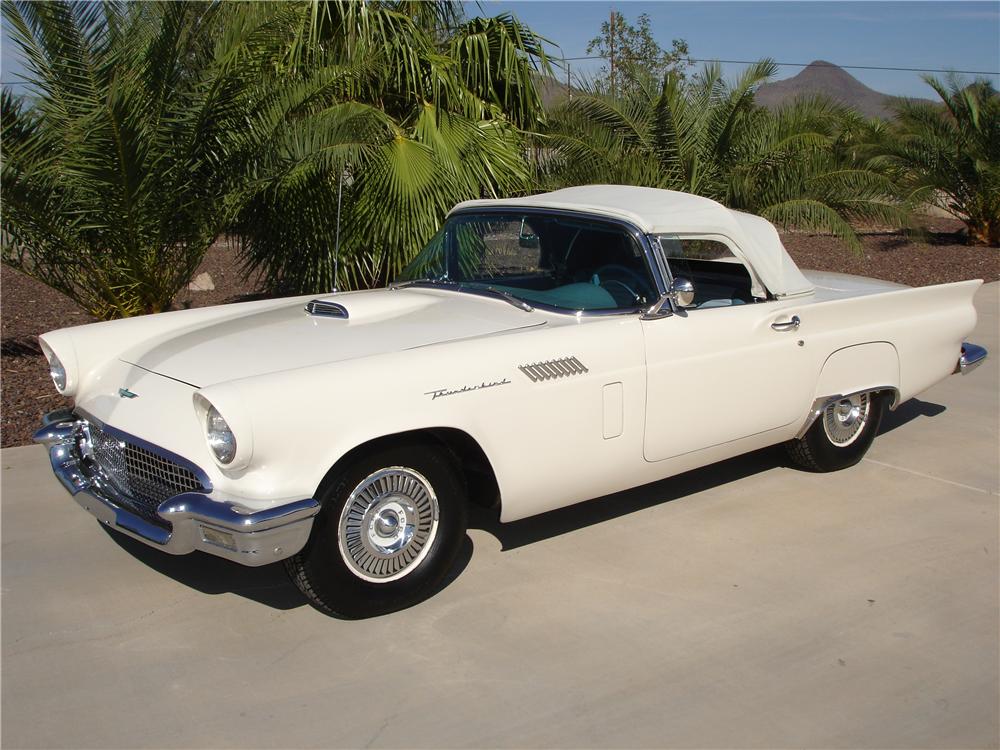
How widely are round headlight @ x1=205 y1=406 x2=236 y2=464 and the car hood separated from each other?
0.31m

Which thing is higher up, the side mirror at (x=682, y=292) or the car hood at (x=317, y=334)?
the side mirror at (x=682, y=292)

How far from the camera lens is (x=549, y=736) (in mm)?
3029

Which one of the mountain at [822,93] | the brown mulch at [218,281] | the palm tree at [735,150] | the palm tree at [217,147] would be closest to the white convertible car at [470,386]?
the palm tree at [217,147]

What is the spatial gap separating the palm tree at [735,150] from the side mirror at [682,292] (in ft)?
19.0

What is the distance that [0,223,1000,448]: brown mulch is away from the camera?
666 centimetres

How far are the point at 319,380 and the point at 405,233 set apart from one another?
4082mm

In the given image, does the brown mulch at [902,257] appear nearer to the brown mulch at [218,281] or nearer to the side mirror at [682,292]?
the brown mulch at [218,281]

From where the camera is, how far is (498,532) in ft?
15.1

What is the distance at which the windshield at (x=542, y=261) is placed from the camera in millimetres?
4500

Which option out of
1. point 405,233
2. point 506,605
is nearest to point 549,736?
point 506,605

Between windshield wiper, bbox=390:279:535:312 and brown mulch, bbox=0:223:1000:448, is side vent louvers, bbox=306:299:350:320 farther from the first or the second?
brown mulch, bbox=0:223:1000:448

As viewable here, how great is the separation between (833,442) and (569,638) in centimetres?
241

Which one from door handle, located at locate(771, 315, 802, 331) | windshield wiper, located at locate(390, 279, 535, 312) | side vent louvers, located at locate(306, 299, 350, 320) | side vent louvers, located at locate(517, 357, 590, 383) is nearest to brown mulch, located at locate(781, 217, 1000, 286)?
door handle, located at locate(771, 315, 802, 331)

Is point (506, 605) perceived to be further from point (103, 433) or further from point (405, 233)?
point (405, 233)
